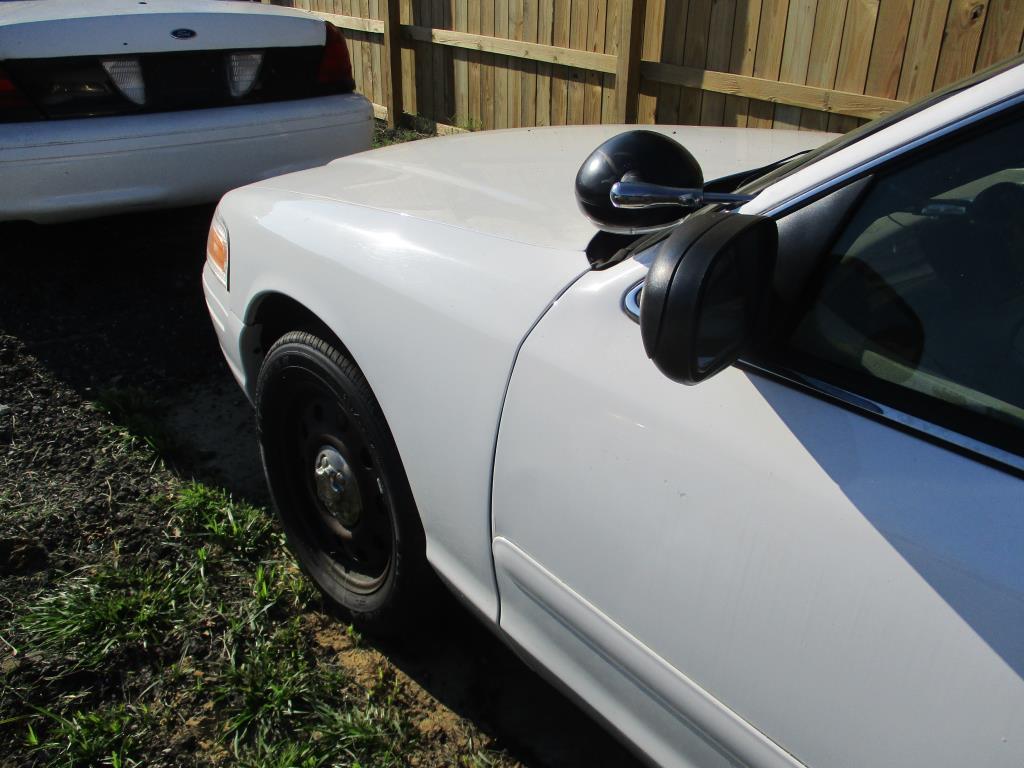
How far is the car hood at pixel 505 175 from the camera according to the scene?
196 cm

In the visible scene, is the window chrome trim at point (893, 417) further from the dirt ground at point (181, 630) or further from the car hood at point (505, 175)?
the dirt ground at point (181, 630)

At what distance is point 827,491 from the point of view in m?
1.23

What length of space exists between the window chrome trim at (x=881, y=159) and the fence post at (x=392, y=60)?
743 centimetres

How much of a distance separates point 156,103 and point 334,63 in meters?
0.91

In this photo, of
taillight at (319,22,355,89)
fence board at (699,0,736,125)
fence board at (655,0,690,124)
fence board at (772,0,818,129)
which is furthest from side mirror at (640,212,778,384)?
fence board at (655,0,690,124)

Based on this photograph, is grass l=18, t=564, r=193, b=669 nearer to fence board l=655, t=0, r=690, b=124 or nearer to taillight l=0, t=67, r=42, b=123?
taillight l=0, t=67, r=42, b=123

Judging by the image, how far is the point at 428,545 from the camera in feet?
6.70

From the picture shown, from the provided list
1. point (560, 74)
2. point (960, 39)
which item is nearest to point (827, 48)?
point (960, 39)

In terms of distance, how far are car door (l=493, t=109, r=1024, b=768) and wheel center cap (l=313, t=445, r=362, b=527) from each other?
2.79ft

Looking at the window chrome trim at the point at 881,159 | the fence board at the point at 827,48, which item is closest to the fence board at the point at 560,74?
the fence board at the point at 827,48

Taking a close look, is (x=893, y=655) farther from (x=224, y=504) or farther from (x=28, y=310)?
(x=28, y=310)

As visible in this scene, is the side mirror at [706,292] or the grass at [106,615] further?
the grass at [106,615]

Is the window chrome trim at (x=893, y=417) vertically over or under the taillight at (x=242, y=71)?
over

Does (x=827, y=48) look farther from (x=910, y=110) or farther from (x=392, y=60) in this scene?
(x=392, y=60)
